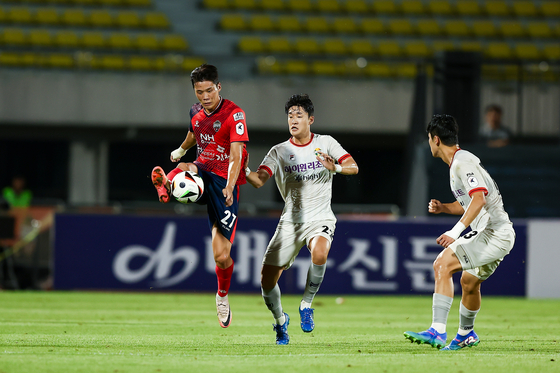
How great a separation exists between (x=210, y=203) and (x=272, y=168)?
670 mm

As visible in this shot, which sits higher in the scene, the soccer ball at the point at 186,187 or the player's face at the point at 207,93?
the player's face at the point at 207,93

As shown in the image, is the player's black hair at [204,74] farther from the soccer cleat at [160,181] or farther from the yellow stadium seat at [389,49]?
the yellow stadium seat at [389,49]

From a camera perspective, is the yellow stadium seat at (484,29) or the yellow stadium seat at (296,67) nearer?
the yellow stadium seat at (296,67)

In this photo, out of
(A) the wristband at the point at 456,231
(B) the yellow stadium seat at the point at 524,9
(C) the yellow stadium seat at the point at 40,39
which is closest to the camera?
(A) the wristband at the point at 456,231

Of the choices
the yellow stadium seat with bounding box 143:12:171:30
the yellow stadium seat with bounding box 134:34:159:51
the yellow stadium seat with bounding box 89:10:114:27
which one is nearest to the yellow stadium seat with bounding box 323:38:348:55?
the yellow stadium seat with bounding box 143:12:171:30

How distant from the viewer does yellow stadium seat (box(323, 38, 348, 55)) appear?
20.5 metres

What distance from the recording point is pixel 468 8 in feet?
71.0

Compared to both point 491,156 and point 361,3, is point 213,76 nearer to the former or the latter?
point 491,156

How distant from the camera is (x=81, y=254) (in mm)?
13133

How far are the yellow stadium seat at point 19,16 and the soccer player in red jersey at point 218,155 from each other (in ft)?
48.6

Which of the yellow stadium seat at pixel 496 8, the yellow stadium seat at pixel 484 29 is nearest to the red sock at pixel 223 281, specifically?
the yellow stadium seat at pixel 484 29

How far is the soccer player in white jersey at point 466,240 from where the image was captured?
6324mm

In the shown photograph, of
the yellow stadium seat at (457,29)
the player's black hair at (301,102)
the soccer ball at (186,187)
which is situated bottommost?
the soccer ball at (186,187)

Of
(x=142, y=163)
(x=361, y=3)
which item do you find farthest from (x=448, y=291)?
(x=361, y=3)
